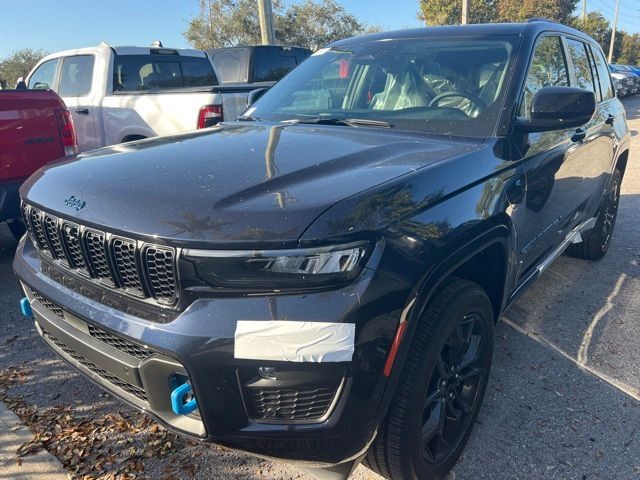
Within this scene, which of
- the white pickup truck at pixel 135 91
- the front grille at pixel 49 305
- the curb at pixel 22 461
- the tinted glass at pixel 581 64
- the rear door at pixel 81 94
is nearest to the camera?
the front grille at pixel 49 305

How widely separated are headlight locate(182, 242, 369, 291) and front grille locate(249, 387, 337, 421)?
0.32 m

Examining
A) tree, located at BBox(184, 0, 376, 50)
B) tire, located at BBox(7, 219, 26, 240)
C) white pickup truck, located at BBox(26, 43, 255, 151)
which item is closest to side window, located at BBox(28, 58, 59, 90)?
white pickup truck, located at BBox(26, 43, 255, 151)

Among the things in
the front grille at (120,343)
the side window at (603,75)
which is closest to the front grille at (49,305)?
the front grille at (120,343)

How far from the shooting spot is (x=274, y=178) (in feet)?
6.45

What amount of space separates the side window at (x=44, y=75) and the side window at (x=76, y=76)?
26 centimetres

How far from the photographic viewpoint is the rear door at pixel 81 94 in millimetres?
6801

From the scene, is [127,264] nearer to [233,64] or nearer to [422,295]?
[422,295]

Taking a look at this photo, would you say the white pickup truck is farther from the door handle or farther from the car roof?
the door handle

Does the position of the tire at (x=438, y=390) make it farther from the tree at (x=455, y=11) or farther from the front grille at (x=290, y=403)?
the tree at (x=455, y=11)

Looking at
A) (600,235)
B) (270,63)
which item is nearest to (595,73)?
(600,235)

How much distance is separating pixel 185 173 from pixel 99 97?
535 centimetres

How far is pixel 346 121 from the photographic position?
2.95 m

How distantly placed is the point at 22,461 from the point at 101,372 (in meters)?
0.73

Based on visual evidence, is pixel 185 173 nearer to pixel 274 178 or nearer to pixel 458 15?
pixel 274 178
